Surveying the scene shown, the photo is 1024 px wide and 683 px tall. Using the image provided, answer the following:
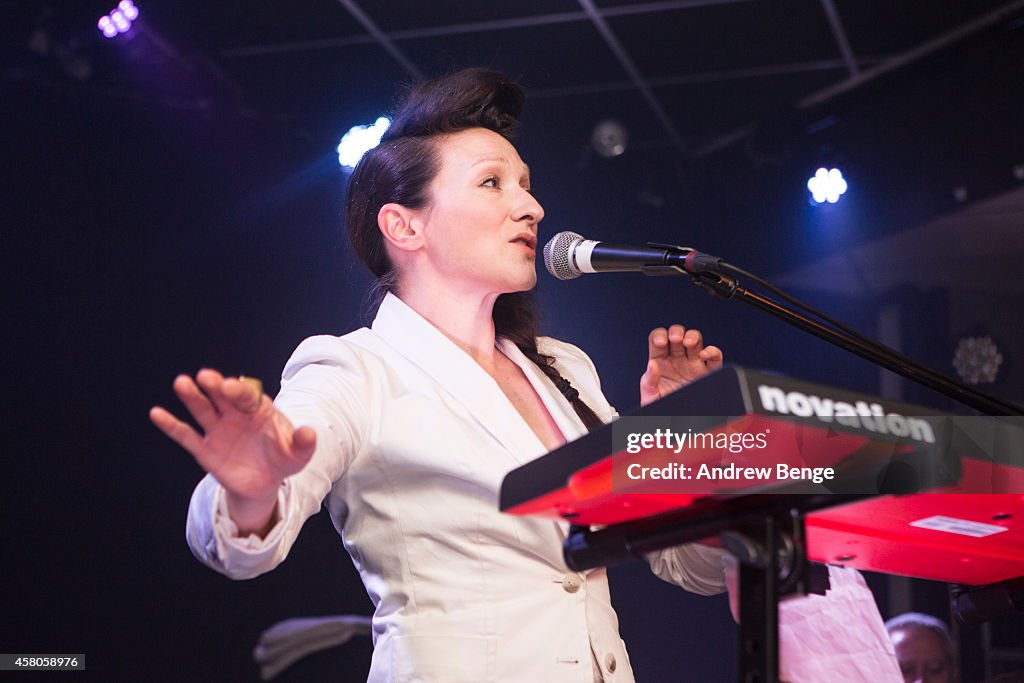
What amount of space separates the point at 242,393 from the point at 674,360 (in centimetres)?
96

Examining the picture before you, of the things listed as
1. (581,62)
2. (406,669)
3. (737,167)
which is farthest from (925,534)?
(737,167)

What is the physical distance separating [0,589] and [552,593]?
9.52 feet

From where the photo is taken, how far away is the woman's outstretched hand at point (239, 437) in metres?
1.05

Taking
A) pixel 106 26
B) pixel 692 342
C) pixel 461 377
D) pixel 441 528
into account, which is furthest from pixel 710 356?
pixel 106 26

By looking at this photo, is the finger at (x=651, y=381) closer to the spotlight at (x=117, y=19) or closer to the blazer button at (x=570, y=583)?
the blazer button at (x=570, y=583)

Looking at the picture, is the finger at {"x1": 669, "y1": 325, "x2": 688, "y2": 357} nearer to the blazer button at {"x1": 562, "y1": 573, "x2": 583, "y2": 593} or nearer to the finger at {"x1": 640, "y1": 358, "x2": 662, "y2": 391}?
the finger at {"x1": 640, "y1": 358, "x2": 662, "y2": 391}

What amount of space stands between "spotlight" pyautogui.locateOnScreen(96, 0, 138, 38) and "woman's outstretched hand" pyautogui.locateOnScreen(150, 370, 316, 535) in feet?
11.2

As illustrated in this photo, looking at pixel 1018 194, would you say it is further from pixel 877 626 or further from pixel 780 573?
pixel 780 573

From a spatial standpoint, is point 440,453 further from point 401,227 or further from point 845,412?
point 845,412

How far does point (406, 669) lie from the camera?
5.07 feet

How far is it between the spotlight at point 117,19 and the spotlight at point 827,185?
126 inches

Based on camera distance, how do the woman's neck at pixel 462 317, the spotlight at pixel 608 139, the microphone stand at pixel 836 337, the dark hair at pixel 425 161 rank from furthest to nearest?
the spotlight at pixel 608 139, the dark hair at pixel 425 161, the woman's neck at pixel 462 317, the microphone stand at pixel 836 337

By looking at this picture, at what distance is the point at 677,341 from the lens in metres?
1.79

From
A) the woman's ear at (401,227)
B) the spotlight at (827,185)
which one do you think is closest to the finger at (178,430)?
the woman's ear at (401,227)
